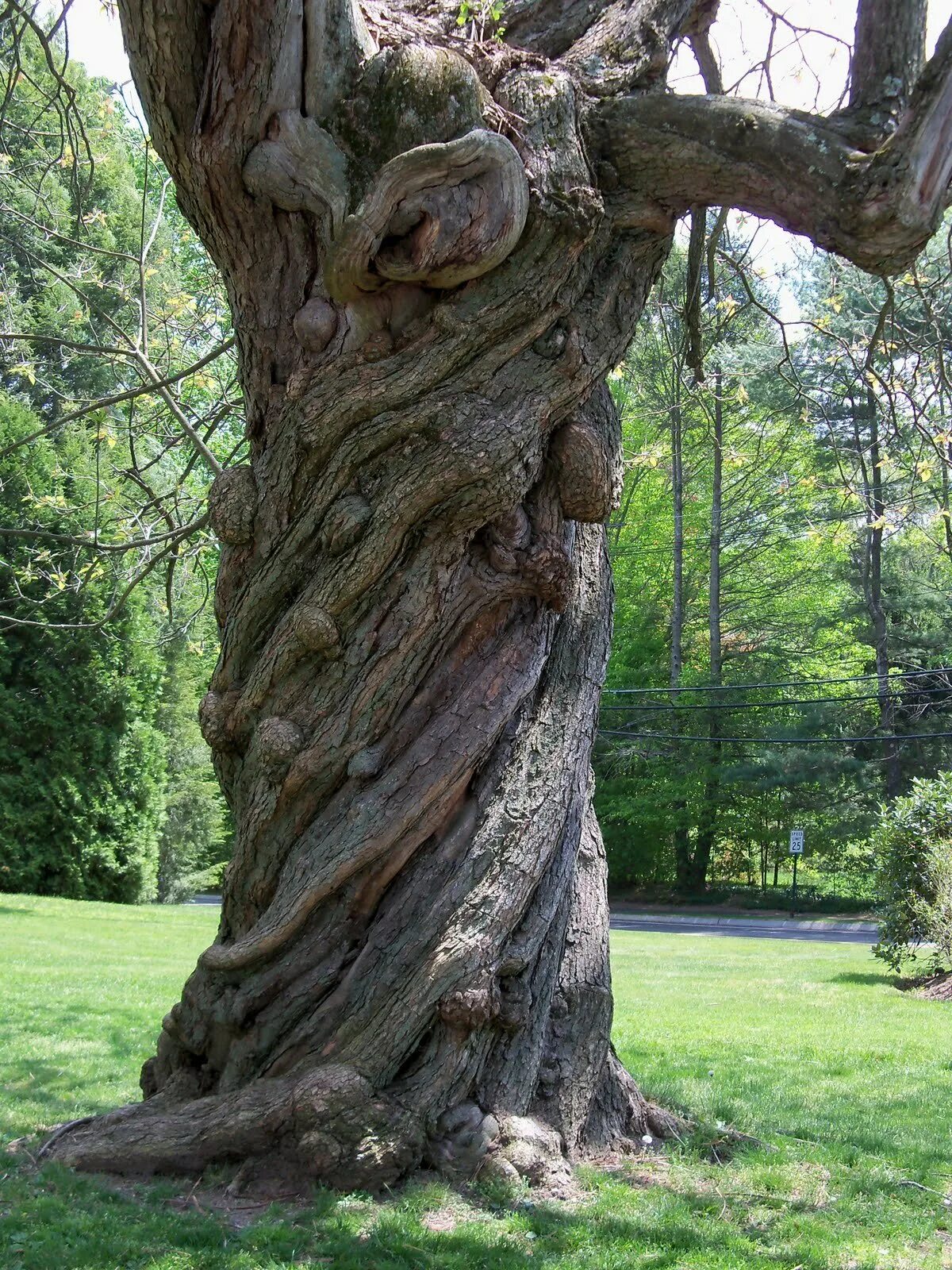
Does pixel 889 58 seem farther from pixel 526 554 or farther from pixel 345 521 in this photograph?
pixel 345 521

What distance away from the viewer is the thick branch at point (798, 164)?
423 centimetres

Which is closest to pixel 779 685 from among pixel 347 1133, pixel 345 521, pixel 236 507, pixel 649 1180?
pixel 649 1180

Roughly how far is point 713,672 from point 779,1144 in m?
29.2

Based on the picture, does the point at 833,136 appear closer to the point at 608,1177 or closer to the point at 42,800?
the point at 608,1177

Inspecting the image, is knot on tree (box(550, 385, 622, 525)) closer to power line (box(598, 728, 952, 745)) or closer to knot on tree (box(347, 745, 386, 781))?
knot on tree (box(347, 745, 386, 781))

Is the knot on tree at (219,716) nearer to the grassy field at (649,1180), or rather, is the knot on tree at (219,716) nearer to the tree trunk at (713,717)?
the grassy field at (649,1180)

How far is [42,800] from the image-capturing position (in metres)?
20.9

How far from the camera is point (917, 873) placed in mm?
13281

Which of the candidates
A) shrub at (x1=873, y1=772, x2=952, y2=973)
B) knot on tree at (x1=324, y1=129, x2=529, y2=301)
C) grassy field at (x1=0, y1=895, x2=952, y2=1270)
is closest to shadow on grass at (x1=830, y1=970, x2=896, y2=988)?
shrub at (x1=873, y1=772, x2=952, y2=973)

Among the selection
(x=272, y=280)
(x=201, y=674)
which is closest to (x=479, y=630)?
(x=272, y=280)

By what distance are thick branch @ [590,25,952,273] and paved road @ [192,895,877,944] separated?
1977 centimetres

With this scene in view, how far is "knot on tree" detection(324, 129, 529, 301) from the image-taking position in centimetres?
417

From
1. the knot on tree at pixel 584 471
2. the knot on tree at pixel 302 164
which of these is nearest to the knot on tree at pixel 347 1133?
the knot on tree at pixel 584 471

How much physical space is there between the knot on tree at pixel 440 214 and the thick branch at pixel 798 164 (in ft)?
2.46
